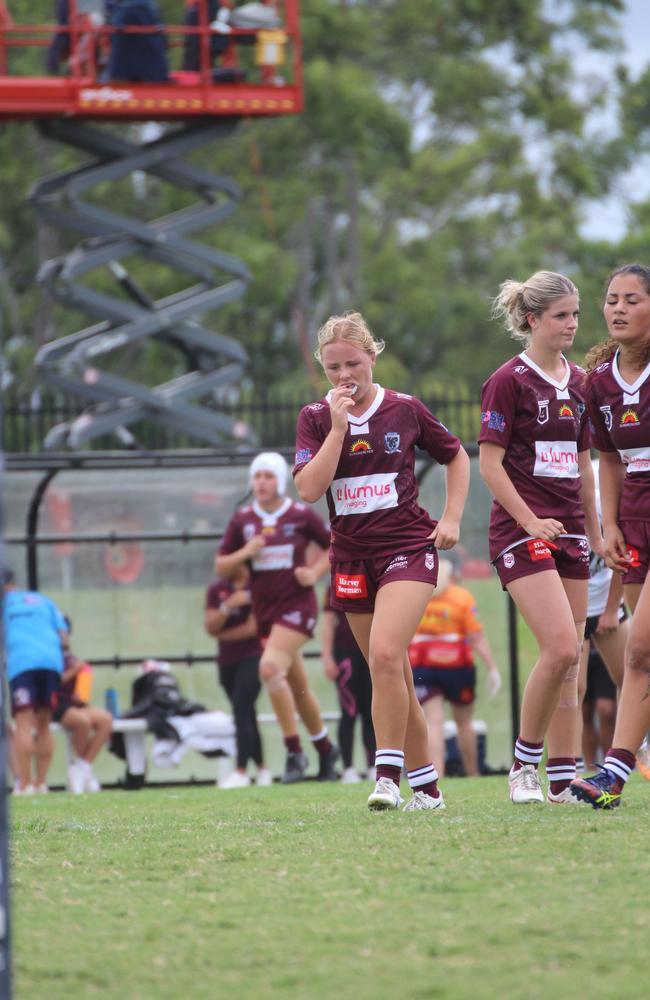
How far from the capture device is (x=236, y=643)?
12.8 m

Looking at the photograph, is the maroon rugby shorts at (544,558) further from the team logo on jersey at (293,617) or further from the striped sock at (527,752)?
the team logo on jersey at (293,617)

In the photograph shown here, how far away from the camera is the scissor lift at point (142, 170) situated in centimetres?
2242

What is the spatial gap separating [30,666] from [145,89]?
12.2 metres

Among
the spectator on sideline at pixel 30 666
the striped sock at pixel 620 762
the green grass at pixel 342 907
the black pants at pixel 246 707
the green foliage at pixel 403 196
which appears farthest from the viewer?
the green foliage at pixel 403 196

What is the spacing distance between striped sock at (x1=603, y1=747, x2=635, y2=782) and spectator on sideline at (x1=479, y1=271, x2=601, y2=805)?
0.43 meters

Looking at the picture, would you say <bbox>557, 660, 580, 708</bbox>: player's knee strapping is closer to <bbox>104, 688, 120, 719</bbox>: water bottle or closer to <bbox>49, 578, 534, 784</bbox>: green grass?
<bbox>49, 578, 534, 784</bbox>: green grass

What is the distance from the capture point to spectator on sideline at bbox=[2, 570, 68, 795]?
12195mm

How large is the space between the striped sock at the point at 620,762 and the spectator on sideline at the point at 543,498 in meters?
0.43

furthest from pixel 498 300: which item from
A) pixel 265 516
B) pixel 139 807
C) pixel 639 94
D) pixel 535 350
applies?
pixel 639 94

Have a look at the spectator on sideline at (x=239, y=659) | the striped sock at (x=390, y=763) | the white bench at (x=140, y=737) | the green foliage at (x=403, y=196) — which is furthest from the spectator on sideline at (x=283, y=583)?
the green foliage at (x=403, y=196)

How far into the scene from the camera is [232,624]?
12.8 meters

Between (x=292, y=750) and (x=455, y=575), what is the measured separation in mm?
2149

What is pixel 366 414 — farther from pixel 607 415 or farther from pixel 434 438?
pixel 607 415

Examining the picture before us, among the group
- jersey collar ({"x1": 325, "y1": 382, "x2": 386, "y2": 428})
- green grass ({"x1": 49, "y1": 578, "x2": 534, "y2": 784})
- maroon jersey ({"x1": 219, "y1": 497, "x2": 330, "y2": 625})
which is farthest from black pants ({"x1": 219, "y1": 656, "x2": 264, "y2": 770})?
jersey collar ({"x1": 325, "y1": 382, "x2": 386, "y2": 428})
